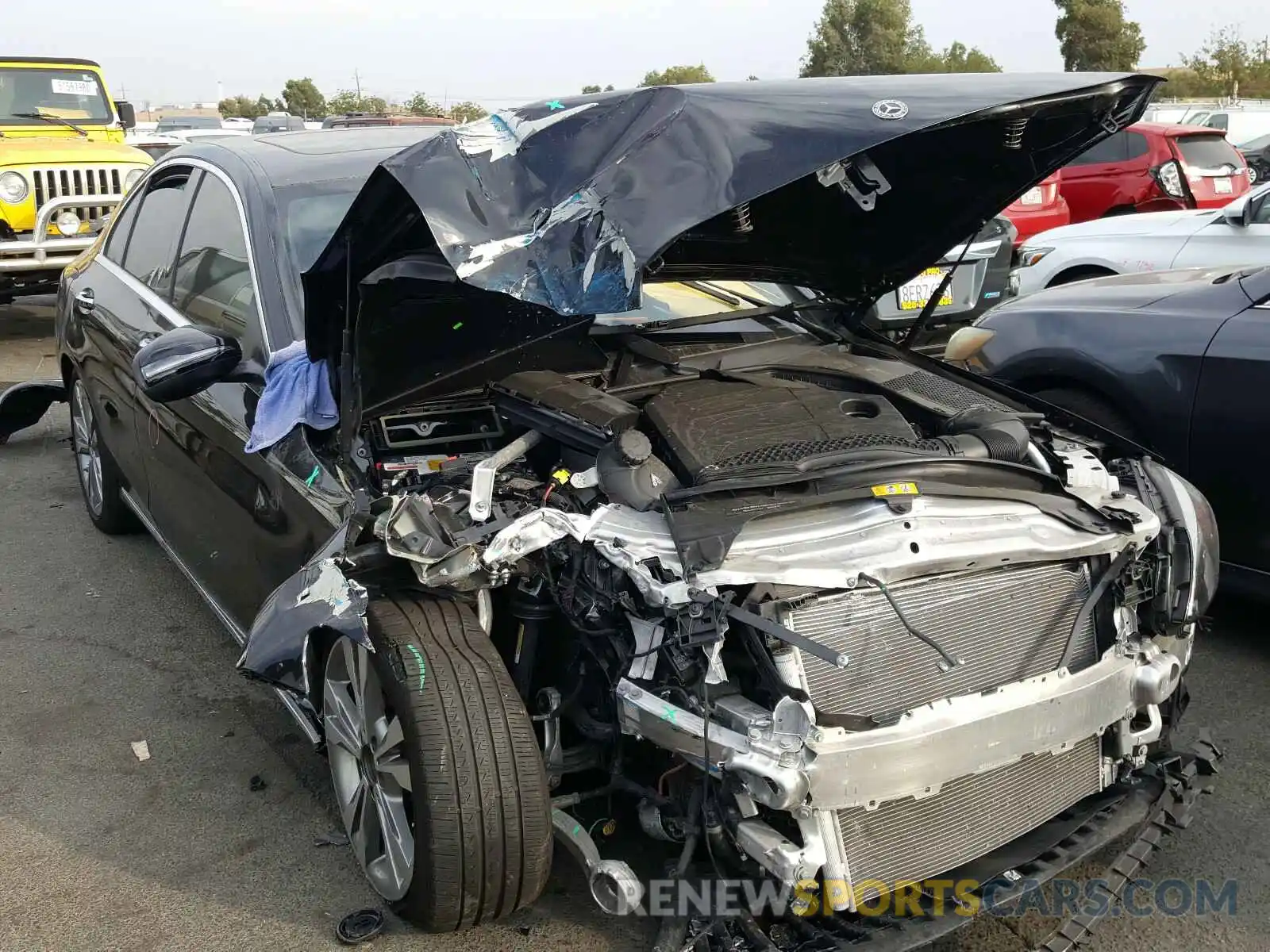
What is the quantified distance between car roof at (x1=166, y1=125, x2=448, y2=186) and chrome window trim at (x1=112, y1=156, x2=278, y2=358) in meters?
0.04

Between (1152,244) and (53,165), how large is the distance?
9210mm

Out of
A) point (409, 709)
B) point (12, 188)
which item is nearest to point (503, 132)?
point (409, 709)

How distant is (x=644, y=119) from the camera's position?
262 cm

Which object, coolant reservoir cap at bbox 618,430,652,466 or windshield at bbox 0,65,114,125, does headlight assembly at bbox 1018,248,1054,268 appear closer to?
coolant reservoir cap at bbox 618,430,652,466

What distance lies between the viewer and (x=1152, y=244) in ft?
26.7

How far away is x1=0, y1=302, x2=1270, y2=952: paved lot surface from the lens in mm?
2801

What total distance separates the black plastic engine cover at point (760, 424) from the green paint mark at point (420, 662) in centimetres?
74

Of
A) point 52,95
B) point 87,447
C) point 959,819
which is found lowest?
point 87,447

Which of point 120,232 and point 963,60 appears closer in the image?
point 120,232

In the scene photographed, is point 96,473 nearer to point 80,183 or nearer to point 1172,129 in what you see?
point 80,183

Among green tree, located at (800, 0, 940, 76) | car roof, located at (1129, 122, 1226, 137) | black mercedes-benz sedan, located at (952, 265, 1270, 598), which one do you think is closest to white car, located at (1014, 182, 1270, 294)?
black mercedes-benz sedan, located at (952, 265, 1270, 598)

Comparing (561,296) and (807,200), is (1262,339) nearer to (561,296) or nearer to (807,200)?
(807,200)

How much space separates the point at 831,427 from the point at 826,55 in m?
54.4

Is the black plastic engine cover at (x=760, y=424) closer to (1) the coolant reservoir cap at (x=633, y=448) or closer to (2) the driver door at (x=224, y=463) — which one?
(1) the coolant reservoir cap at (x=633, y=448)
